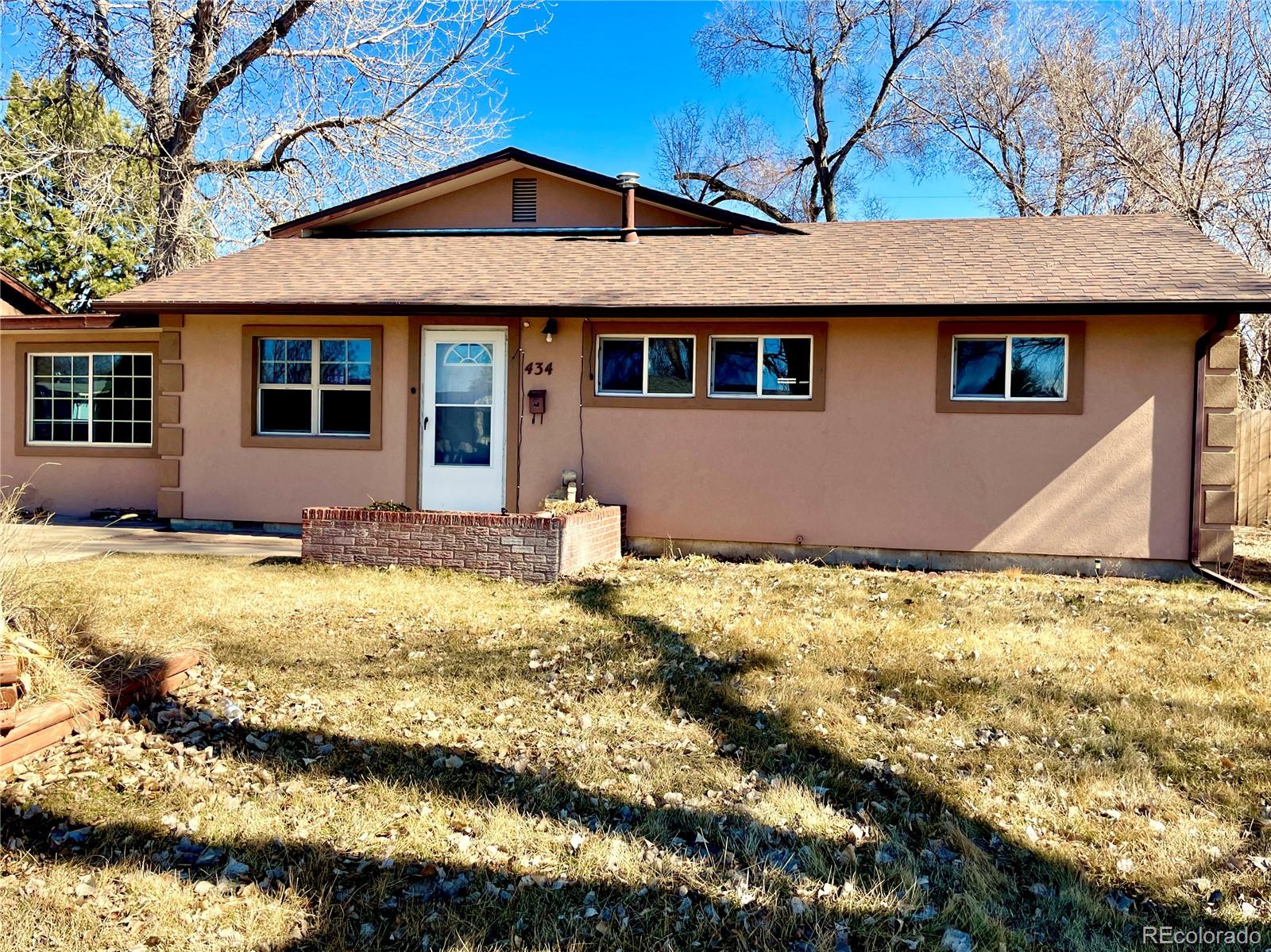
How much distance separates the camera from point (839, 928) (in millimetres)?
2740

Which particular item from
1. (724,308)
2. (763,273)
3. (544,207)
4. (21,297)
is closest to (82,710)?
(724,308)

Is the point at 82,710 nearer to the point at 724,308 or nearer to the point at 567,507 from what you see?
the point at 567,507

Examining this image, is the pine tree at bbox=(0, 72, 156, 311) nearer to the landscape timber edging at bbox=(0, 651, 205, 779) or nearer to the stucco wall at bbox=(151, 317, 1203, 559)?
the stucco wall at bbox=(151, 317, 1203, 559)

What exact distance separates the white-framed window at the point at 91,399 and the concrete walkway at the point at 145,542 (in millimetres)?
1462

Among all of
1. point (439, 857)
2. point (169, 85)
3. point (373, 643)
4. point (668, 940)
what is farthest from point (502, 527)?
point (169, 85)

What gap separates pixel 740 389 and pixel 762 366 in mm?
365

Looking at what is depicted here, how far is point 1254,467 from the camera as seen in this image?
12.6 metres

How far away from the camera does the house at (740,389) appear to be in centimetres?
884

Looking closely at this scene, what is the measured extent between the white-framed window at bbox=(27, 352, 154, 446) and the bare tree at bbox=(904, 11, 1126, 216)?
2010 centimetres

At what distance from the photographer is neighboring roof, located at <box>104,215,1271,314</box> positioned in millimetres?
8812

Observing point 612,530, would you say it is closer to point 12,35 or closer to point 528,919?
point 528,919

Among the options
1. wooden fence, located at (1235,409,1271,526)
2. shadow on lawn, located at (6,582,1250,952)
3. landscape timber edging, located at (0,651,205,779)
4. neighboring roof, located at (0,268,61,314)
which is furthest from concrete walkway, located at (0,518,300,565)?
wooden fence, located at (1235,409,1271,526)

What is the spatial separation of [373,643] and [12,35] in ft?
50.0

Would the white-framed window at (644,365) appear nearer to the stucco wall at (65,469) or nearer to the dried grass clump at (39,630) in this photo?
the dried grass clump at (39,630)
